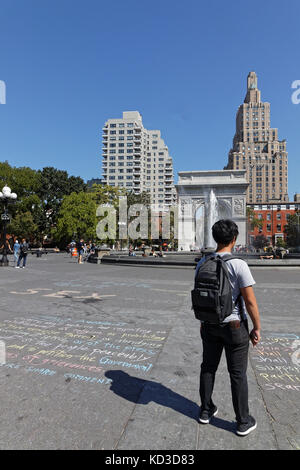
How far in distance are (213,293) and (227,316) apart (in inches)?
9.3

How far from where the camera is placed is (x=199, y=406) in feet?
8.79

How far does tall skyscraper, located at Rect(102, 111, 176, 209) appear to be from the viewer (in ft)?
378

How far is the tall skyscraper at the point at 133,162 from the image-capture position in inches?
4530

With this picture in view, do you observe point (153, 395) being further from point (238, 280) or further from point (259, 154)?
point (259, 154)

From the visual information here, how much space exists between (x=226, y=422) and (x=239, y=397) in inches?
11.8

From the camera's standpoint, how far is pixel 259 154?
447 feet

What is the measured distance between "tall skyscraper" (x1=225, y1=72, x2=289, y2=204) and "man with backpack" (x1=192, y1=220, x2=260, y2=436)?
128m

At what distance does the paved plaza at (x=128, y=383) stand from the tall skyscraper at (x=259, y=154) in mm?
125735

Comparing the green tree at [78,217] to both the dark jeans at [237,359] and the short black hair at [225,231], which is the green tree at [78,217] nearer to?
the short black hair at [225,231]

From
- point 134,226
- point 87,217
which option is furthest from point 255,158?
point 87,217

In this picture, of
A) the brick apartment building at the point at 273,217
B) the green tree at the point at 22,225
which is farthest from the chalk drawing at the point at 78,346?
the brick apartment building at the point at 273,217
